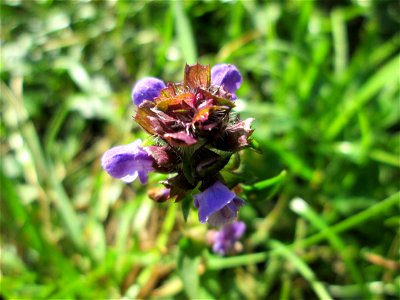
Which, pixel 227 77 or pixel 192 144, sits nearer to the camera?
pixel 192 144

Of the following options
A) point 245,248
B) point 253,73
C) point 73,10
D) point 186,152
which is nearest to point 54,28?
point 73,10

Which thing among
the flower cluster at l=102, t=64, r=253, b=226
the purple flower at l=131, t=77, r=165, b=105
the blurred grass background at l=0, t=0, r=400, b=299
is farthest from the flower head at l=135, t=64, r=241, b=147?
the blurred grass background at l=0, t=0, r=400, b=299

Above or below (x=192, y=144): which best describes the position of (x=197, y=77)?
above

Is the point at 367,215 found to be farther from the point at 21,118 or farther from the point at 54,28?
the point at 54,28

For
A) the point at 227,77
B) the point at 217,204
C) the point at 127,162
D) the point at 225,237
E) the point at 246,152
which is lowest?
the point at 225,237

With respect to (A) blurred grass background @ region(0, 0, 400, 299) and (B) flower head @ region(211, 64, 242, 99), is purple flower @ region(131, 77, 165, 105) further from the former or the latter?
(A) blurred grass background @ region(0, 0, 400, 299)

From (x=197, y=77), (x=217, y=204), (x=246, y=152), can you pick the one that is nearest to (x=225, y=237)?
(x=246, y=152)

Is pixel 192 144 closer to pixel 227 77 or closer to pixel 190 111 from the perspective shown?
pixel 190 111
